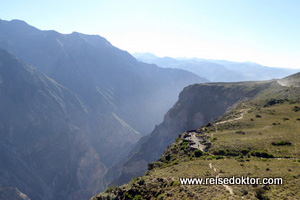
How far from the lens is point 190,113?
118562mm

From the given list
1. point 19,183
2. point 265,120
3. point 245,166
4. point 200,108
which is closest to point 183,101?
point 200,108

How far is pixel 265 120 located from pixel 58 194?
480 ft

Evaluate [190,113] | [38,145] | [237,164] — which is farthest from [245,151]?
[38,145]

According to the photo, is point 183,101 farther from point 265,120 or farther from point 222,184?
point 222,184

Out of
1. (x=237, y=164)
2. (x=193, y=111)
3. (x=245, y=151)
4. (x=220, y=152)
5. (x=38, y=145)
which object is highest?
(x=245, y=151)

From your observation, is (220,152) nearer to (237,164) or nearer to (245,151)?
(245,151)

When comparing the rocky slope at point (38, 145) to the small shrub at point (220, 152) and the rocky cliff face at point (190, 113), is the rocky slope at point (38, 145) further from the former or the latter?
the small shrub at point (220, 152)

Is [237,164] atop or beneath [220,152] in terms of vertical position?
atop

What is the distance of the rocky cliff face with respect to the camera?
10600 centimetres

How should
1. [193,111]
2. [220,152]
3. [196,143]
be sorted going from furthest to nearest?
[193,111] < [196,143] < [220,152]

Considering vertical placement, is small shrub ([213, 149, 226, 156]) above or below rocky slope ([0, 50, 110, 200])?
above

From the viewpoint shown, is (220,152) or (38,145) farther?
(38,145)

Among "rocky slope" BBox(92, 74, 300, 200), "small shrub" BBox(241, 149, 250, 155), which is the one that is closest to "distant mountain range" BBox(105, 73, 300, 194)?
"rocky slope" BBox(92, 74, 300, 200)

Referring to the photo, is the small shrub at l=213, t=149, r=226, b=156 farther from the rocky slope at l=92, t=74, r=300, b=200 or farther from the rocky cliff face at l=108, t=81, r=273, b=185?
the rocky cliff face at l=108, t=81, r=273, b=185
